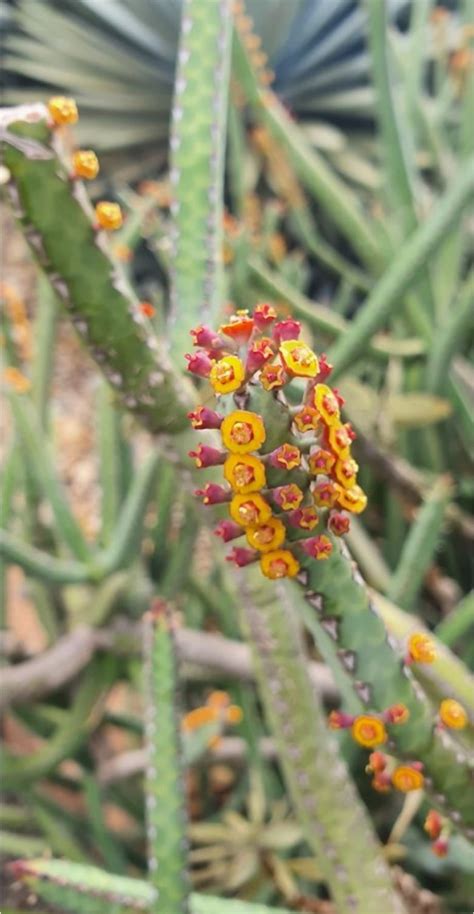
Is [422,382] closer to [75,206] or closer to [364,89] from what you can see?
[75,206]

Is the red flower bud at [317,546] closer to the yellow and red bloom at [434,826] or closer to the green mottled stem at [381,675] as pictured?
the green mottled stem at [381,675]

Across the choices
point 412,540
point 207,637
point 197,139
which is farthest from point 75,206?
point 207,637

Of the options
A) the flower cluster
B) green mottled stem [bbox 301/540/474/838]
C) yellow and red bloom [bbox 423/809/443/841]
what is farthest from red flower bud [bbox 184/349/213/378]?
yellow and red bloom [bbox 423/809/443/841]

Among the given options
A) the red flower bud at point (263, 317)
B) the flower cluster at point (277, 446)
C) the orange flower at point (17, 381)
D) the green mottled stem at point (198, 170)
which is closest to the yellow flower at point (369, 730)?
the flower cluster at point (277, 446)

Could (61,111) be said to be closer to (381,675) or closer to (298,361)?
(298,361)

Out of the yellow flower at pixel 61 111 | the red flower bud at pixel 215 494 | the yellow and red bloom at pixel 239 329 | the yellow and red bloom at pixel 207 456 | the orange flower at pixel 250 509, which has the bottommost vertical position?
the orange flower at pixel 250 509

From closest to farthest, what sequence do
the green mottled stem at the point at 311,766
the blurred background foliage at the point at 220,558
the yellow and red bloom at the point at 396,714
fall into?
the yellow and red bloom at the point at 396,714, the green mottled stem at the point at 311,766, the blurred background foliage at the point at 220,558
